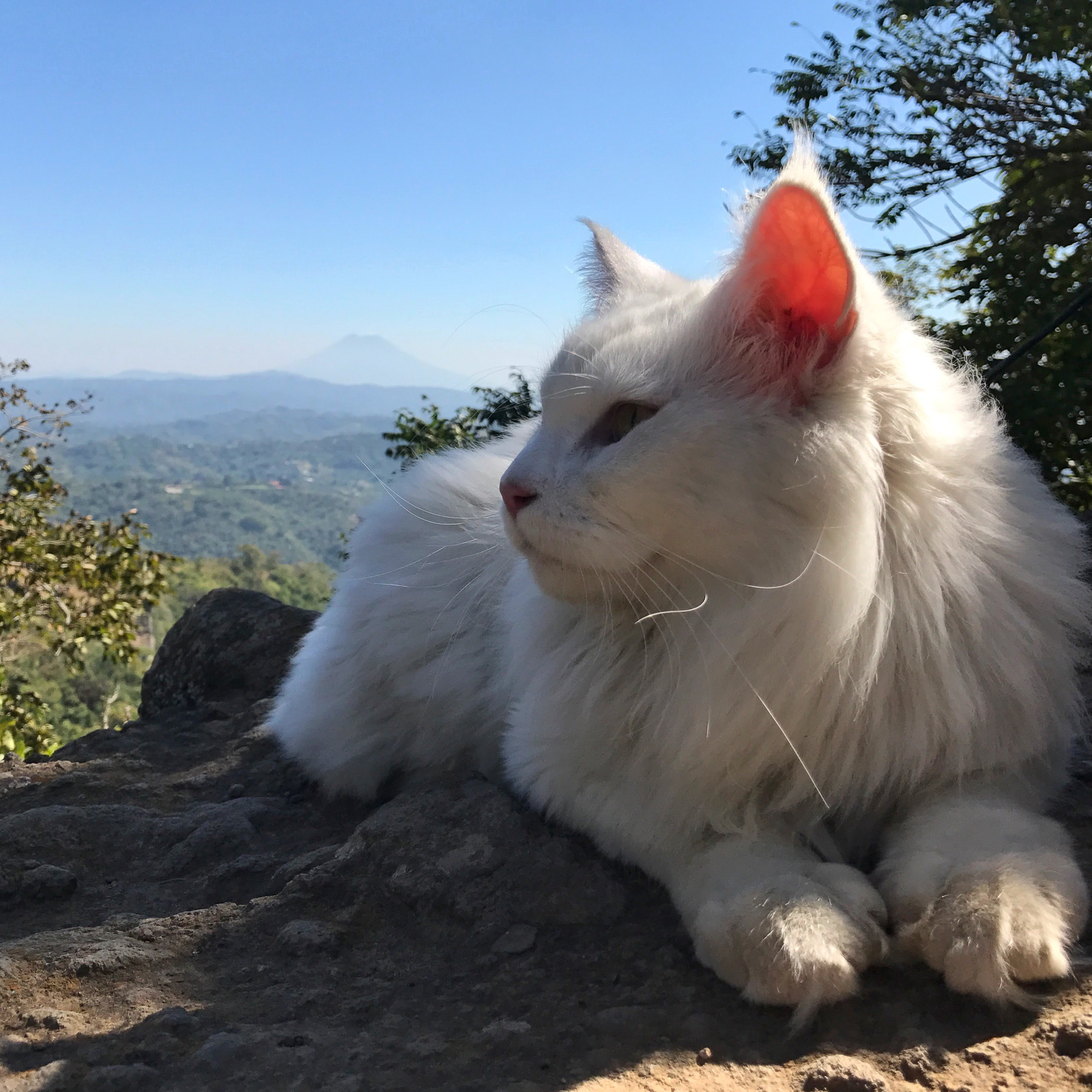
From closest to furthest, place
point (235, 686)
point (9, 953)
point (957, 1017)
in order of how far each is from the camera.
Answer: point (957, 1017), point (9, 953), point (235, 686)

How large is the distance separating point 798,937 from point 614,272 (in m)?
1.77

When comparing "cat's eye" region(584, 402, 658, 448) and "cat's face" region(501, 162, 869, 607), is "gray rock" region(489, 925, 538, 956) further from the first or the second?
"cat's eye" region(584, 402, 658, 448)

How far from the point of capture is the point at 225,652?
454cm

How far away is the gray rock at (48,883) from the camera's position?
2.26 metres

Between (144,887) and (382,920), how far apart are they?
765 millimetres

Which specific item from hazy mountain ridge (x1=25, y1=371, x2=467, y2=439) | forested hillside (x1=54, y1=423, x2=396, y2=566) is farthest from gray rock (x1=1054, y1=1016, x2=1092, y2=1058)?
hazy mountain ridge (x1=25, y1=371, x2=467, y2=439)

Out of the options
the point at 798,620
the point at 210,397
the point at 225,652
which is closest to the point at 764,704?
the point at 798,620

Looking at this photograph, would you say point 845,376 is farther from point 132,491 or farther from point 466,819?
point 132,491

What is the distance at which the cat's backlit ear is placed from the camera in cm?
160

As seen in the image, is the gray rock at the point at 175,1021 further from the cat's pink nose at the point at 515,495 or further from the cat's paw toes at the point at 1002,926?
the cat's paw toes at the point at 1002,926

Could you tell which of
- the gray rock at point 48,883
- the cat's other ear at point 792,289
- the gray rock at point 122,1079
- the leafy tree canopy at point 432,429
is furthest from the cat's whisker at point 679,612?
the leafy tree canopy at point 432,429

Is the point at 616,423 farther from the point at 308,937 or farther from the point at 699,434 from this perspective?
the point at 308,937

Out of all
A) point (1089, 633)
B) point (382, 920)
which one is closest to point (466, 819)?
point (382, 920)

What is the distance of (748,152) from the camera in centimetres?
538
